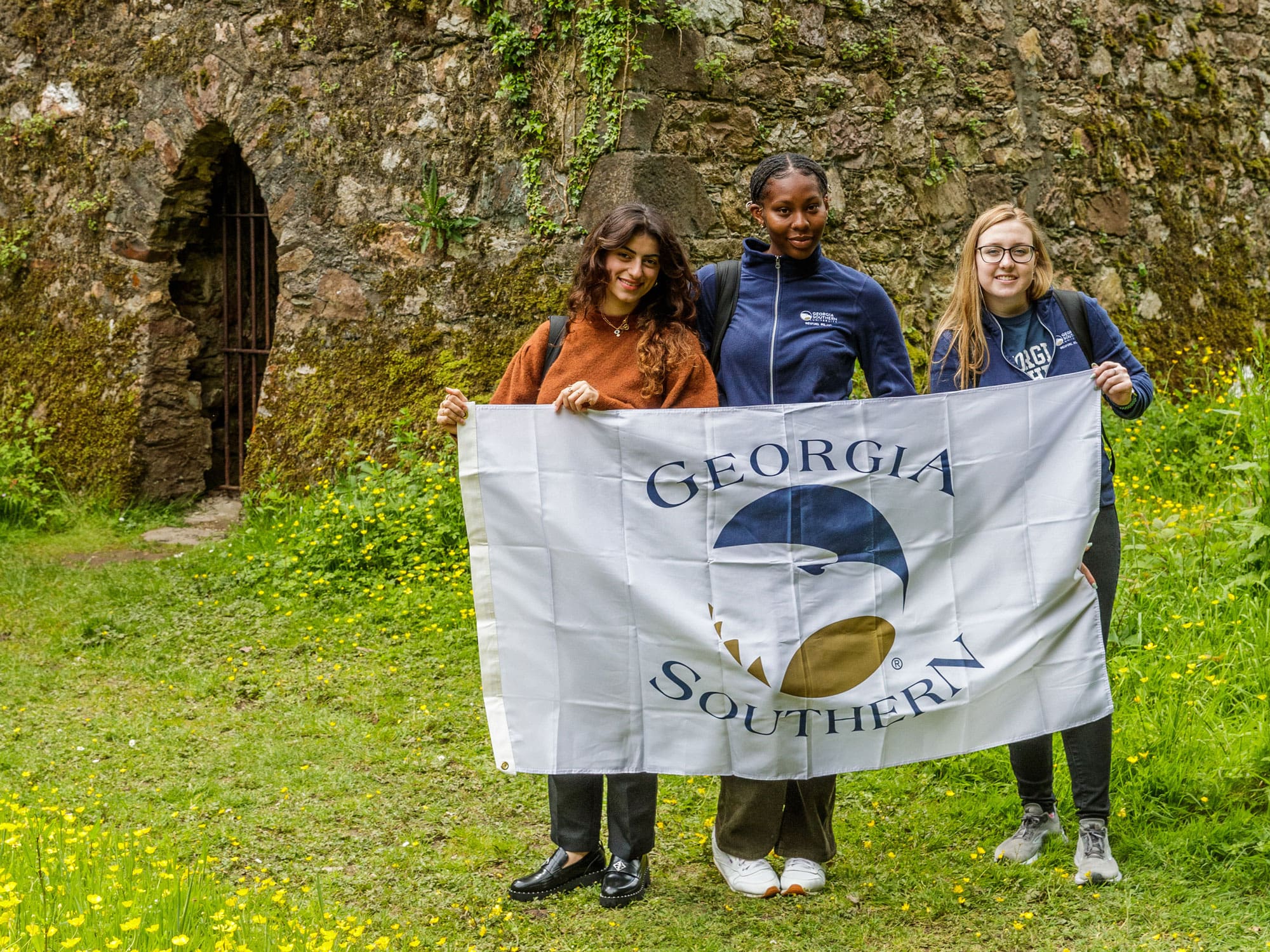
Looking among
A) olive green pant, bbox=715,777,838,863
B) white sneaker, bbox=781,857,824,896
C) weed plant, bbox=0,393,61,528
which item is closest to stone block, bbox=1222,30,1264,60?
olive green pant, bbox=715,777,838,863

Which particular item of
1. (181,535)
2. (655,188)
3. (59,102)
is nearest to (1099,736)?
(655,188)

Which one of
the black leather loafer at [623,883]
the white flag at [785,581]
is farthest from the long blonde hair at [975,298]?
the black leather loafer at [623,883]

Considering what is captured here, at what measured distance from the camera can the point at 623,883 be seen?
3084mm

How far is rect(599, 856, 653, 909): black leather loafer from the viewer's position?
3.06m

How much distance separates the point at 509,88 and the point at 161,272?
2.83m

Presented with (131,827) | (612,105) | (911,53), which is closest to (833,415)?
(131,827)

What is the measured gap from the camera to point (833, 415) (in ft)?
9.73

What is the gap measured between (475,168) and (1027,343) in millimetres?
3711

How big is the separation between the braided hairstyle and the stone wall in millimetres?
2625

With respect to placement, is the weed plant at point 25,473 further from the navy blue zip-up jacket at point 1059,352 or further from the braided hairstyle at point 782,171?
the navy blue zip-up jacket at point 1059,352

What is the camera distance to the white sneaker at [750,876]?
309 centimetres

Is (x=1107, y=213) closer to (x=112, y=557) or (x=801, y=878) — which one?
(x=801, y=878)


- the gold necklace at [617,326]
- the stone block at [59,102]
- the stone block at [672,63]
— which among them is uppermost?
the stone block at [59,102]

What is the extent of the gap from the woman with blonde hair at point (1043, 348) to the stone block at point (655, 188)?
8.64 feet
